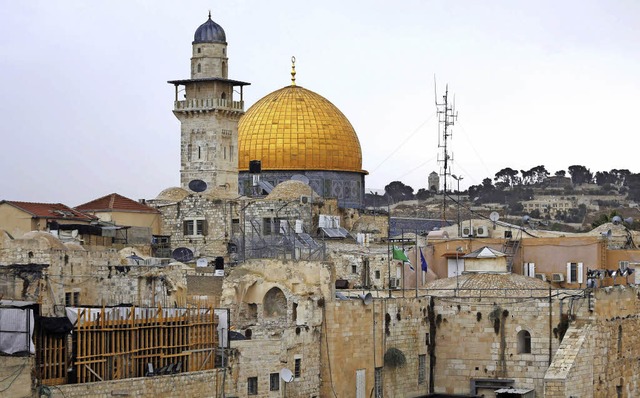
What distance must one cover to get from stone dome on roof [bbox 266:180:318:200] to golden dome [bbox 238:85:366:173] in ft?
15.3

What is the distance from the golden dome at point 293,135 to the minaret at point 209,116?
5.38ft

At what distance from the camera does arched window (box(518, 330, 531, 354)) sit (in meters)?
41.5

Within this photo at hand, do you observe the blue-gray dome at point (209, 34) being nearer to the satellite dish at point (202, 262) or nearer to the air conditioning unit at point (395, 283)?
the satellite dish at point (202, 262)

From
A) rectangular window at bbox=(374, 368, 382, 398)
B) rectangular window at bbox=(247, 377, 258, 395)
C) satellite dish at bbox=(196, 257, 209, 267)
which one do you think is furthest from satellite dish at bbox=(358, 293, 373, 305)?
satellite dish at bbox=(196, 257, 209, 267)

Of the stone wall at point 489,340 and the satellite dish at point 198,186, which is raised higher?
the satellite dish at point 198,186

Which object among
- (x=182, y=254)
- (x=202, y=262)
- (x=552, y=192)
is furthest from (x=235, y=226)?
(x=552, y=192)

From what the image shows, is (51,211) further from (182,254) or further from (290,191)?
(290,191)

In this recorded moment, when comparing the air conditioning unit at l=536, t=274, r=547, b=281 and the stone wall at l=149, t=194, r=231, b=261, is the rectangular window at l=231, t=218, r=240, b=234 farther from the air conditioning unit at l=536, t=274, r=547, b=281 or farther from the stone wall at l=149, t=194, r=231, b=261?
the air conditioning unit at l=536, t=274, r=547, b=281

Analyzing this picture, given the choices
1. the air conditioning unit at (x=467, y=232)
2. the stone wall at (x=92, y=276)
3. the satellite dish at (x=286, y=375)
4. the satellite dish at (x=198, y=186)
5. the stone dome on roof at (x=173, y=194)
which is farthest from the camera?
the satellite dish at (x=198, y=186)

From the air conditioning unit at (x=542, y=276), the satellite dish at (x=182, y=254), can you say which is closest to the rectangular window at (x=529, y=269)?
the air conditioning unit at (x=542, y=276)

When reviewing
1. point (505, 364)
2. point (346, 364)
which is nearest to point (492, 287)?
point (505, 364)

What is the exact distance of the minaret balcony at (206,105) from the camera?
56719 mm

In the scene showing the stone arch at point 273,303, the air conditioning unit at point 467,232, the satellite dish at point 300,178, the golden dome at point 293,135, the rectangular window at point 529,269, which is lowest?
the stone arch at point 273,303

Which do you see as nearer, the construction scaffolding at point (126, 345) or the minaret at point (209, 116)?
the construction scaffolding at point (126, 345)
